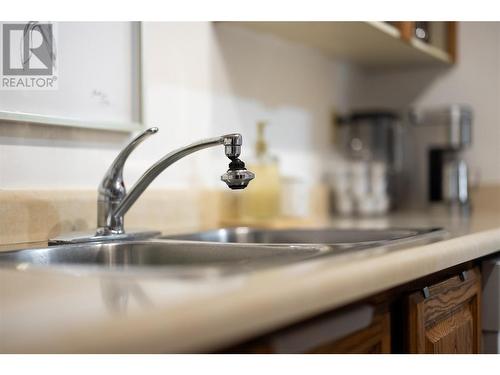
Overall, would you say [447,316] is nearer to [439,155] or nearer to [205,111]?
[205,111]

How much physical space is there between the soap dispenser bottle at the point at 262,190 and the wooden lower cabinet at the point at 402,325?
591mm

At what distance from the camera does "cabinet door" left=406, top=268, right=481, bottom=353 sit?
100 centimetres

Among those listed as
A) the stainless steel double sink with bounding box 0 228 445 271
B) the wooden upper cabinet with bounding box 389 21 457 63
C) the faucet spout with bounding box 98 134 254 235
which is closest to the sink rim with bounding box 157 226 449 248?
the stainless steel double sink with bounding box 0 228 445 271

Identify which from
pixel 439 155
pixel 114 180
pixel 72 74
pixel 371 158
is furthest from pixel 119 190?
pixel 439 155

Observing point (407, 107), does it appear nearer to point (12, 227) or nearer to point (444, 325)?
point (444, 325)

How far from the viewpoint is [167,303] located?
56 cm

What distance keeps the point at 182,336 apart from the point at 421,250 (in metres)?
0.52

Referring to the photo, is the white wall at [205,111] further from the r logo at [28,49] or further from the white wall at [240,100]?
the r logo at [28,49]

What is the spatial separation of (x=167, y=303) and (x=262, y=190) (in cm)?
119

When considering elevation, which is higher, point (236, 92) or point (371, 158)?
point (236, 92)

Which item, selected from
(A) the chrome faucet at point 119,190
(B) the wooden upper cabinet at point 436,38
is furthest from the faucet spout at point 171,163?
(B) the wooden upper cabinet at point 436,38

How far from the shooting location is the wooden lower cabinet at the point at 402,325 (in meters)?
0.73

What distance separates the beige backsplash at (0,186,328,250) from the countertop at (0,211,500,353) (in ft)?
1.21

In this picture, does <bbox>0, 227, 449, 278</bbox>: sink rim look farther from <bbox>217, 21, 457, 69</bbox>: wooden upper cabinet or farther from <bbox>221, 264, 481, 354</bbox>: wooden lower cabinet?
<bbox>217, 21, 457, 69</bbox>: wooden upper cabinet
